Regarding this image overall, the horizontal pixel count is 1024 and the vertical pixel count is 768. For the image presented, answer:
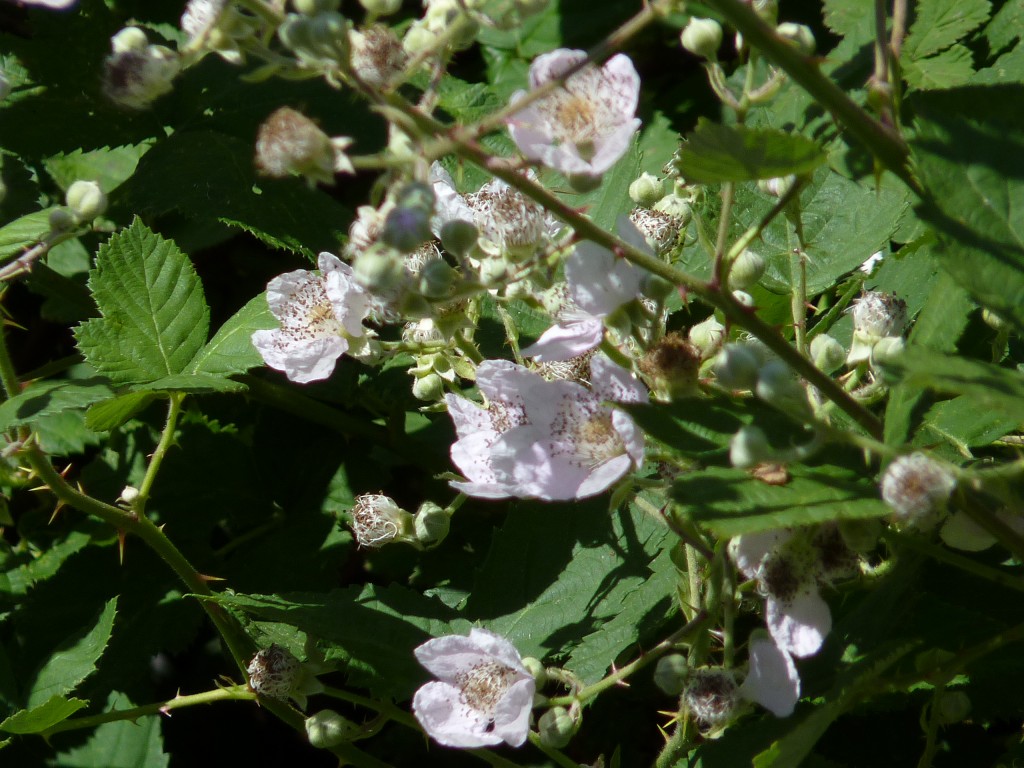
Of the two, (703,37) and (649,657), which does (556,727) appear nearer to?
(649,657)

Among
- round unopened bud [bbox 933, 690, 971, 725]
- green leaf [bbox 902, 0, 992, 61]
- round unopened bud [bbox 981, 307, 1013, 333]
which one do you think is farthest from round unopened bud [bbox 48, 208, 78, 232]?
green leaf [bbox 902, 0, 992, 61]

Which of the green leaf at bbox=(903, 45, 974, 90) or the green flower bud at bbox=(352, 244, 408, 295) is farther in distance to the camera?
the green leaf at bbox=(903, 45, 974, 90)

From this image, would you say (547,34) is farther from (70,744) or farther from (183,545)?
(70,744)

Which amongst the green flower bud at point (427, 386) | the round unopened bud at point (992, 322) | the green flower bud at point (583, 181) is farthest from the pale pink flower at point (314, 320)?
the round unopened bud at point (992, 322)

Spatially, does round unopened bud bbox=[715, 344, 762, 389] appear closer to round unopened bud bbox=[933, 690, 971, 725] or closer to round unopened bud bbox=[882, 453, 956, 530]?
round unopened bud bbox=[882, 453, 956, 530]

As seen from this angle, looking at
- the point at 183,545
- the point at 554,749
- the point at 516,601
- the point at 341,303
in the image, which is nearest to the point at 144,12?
the point at 183,545

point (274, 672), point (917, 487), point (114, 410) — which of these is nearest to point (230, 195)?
point (114, 410)
